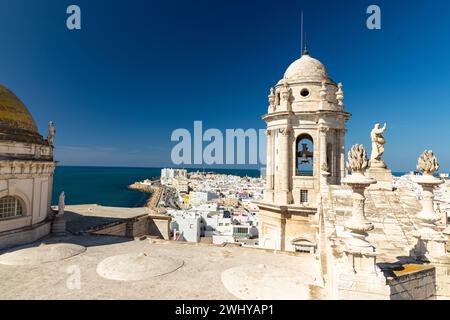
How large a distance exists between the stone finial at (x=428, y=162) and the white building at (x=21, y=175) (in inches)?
800

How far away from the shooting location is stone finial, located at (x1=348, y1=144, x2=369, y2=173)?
7387 mm

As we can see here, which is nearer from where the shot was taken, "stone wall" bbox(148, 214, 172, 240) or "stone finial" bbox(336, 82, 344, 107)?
"stone finial" bbox(336, 82, 344, 107)

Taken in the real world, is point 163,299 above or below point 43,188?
below

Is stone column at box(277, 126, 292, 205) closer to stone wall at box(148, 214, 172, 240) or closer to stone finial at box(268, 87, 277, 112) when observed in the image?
stone finial at box(268, 87, 277, 112)

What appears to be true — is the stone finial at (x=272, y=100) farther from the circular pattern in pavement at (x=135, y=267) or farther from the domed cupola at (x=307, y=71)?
the circular pattern in pavement at (x=135, y=267)

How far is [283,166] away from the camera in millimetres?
19156

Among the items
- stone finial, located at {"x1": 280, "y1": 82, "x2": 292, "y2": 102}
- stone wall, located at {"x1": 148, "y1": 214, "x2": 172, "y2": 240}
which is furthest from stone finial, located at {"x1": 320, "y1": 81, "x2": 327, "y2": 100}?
stone wall, located at {"x1": 148, "y1": 214, "x2": 172, "y2": 240}

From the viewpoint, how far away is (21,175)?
16781 mm

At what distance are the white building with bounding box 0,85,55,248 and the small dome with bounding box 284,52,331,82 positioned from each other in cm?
1815

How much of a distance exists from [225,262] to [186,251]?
3.00 metres

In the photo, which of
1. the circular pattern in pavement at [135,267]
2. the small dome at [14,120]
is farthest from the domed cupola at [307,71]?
the small dome at [14,120]

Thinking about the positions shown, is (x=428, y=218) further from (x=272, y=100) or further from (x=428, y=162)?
(x=272, y=100)
